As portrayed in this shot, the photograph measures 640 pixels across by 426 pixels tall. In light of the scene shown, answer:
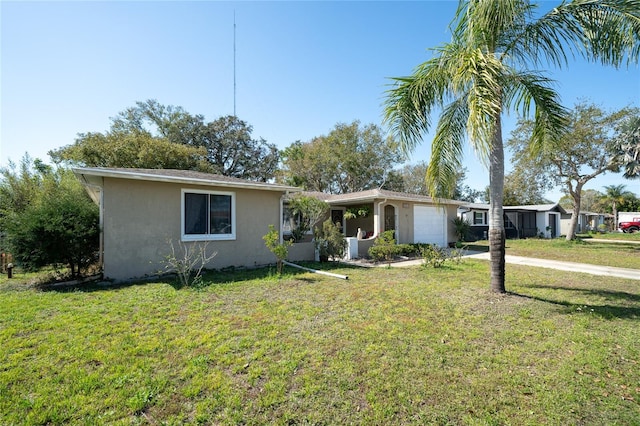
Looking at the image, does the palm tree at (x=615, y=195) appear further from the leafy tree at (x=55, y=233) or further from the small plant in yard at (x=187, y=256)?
the leafy tree at (x=55, y=233)

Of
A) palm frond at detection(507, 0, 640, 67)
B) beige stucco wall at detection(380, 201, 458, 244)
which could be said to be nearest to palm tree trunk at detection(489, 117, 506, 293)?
palm frond at detection(507, 0, 640, 67)

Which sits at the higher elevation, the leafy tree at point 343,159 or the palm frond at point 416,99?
the leafy tree at point 343,159

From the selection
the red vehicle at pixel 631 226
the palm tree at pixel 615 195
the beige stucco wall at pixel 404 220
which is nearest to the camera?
the beige stucco wall at pixel 404 220

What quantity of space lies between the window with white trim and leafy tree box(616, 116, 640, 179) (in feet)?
76.1

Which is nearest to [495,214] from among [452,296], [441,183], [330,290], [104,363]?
[441,183]

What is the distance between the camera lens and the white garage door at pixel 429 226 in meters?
15.5

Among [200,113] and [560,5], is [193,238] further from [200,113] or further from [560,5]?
[200,113]

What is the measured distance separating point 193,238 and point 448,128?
746 centimetres

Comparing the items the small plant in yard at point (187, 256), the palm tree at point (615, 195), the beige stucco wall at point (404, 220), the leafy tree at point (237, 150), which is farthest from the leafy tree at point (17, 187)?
the palm tree at point (615, 195)

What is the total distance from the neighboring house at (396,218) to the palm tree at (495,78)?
640cm

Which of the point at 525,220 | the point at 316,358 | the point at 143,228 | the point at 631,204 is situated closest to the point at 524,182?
the point at 525,220

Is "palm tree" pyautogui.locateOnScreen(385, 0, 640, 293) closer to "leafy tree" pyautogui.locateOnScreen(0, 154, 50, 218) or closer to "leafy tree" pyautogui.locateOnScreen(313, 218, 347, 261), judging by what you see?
"leafy tree" pyautogui.locateOnScreen(313, 218, 347, 261)

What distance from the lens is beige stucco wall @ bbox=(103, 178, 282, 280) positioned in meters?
7.14

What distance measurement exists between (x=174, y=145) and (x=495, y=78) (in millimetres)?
21704
